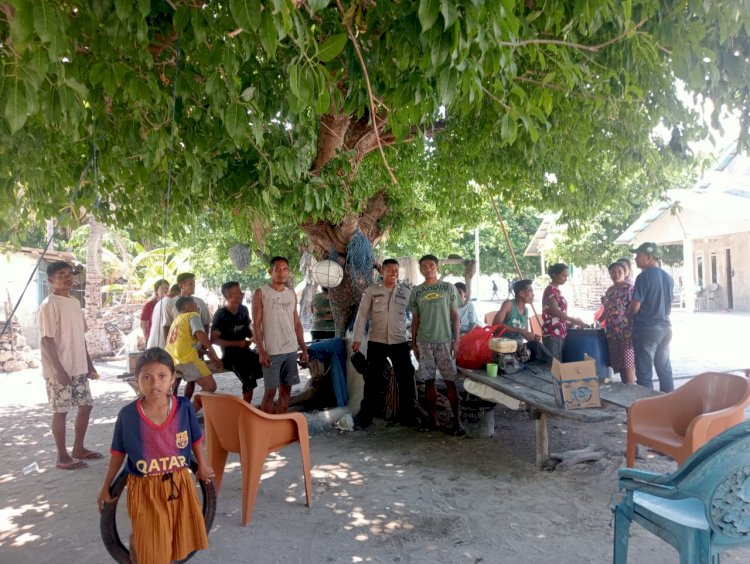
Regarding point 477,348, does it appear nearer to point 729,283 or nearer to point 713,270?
point 729,283

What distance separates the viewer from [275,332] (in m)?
5.75

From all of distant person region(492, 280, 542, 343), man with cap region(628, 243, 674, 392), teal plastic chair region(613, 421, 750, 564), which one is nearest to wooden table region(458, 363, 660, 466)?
distant person region(492, 280, 542, 343)

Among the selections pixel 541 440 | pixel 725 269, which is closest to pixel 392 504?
pixel 541 440

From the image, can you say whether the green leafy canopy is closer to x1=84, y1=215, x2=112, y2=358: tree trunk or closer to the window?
x1=84, y1=215, x2=112, y2=358: tree trunk

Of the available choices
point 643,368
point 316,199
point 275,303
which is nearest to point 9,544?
point 275,303

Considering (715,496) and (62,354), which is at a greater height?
(62,354)

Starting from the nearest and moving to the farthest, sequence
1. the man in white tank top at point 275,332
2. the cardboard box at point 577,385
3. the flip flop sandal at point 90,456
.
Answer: the cardboard box at point 577,385
the flip flop sandal at point 90,456
the man in white tank top at point 275,332

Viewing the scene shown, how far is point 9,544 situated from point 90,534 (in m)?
0.48

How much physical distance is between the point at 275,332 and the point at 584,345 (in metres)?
3.42

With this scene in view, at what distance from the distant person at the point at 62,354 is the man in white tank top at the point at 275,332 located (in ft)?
5.39


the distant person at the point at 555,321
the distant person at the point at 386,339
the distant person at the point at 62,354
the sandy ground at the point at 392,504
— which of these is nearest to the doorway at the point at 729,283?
the distant person at the point at 555,321

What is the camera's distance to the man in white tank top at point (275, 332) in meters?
5.75

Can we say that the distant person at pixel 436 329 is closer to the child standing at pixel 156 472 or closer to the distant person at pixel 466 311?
the distant person at pixel 466 311

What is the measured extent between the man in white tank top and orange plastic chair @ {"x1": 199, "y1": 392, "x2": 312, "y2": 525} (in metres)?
1.62
